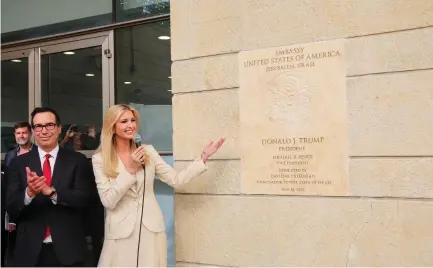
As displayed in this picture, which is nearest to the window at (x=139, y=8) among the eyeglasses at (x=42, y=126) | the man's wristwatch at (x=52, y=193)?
the eyeglasses at (x=42, y=126)

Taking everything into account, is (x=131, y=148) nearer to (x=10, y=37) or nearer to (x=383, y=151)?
(x=383, y=151)

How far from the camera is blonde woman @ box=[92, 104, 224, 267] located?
3.51 m

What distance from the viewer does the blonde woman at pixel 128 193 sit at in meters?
3.51

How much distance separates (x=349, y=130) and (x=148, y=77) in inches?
102

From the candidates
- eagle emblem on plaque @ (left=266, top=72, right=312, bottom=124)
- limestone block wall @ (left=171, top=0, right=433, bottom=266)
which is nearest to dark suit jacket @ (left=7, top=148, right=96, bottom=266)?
limestone block wall @ (left=171, top=0, right=433, bottom=266)

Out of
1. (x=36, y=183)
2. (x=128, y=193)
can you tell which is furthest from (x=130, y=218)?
(x=36, y=183)

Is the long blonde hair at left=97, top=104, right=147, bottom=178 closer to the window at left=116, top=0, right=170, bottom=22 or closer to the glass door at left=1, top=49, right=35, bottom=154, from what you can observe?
the window at left=116, top=0, right=170, bottom=22

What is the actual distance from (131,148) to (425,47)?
226 centimetres

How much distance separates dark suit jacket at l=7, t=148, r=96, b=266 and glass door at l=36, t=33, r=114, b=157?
67.5 inches

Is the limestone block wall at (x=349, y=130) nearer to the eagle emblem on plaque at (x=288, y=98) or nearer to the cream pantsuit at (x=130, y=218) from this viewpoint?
the eagle emblem on plaque at (x=288, y=98)

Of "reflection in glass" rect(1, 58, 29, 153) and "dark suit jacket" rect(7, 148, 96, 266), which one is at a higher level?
"reflection in glass" rect(1, 58, 29, 153)

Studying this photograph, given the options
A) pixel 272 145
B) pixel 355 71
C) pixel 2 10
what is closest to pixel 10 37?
pixel 2 10

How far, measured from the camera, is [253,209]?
12.1ft

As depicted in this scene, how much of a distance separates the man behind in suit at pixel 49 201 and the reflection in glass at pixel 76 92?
1727 millimetres
